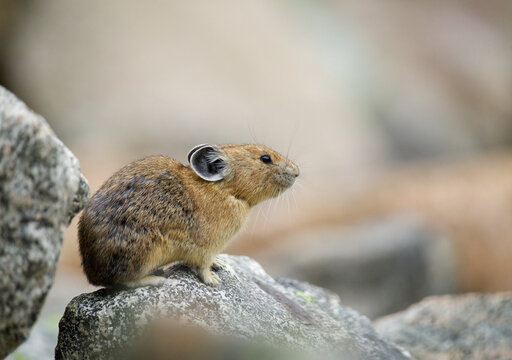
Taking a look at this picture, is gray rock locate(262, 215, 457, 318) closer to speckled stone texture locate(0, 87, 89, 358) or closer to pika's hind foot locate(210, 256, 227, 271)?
pika's hind foot locate(210, 256, 227, 271)

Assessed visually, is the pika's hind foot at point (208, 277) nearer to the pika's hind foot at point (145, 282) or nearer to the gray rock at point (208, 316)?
the gray rock at point (208, 316)

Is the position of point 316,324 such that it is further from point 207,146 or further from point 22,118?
point 22,118

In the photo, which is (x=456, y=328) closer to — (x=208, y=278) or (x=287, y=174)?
(x=287, y=174)

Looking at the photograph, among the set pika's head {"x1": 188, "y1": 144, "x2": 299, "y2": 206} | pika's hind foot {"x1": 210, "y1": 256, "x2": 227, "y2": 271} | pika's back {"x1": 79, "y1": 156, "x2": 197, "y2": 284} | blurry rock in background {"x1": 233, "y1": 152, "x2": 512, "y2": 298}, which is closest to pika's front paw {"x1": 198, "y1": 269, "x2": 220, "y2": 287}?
pika's hind foot {"x1": 210, "y1": 256, "x2": 227, "y2": 271}

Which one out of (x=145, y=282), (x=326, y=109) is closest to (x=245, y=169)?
(x=145, y=282)

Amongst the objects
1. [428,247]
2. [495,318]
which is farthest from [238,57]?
[495,318]

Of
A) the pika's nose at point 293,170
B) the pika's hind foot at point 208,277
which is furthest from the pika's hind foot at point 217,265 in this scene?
the pika's nose at point 293,170
